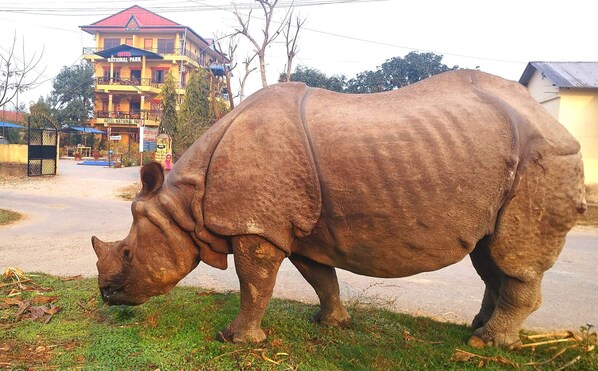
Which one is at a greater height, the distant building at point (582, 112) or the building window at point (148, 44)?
the building window at point (148, 44)

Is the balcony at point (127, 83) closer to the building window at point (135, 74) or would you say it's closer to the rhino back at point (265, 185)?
the building window at point (135, 74)

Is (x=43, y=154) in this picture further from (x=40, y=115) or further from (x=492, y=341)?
(x=492, y=341)

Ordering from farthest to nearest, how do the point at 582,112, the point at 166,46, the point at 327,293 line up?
the point at 166,46
the point at 582,112
the point at 327,293

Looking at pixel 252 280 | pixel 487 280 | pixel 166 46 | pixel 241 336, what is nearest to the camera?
pixel 252 280

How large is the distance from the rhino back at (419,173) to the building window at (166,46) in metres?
44.5

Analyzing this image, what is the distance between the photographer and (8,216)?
37.4 ft

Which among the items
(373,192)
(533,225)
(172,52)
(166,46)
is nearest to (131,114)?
(172,52)

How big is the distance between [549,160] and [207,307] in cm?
327

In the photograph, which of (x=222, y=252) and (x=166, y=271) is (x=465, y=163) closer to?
(x=222, y=252)

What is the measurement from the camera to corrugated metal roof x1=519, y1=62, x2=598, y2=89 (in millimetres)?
15875

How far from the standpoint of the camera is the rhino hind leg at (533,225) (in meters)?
3.20

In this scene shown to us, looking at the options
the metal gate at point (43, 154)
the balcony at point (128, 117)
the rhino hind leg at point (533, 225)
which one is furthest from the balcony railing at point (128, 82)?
the rhino hind leg at point (533, 225)

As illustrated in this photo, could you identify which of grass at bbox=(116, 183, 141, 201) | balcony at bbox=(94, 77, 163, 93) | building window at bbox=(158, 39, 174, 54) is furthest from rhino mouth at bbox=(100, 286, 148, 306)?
building window at bbox=(158, 39, 174, 54)

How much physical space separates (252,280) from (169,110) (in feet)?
95.9
